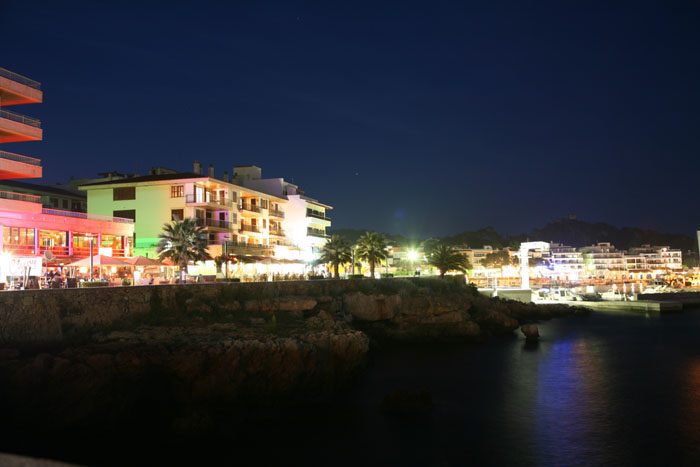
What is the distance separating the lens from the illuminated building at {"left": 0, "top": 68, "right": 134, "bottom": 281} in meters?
37.0

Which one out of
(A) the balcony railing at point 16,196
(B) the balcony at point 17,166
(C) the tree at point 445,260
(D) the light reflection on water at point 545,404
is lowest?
(D) the light reflection on water at point 545,404

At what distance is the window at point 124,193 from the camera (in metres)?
59.2

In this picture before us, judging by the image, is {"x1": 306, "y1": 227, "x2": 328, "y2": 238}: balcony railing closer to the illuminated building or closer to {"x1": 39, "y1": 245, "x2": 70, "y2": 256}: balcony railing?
the illuminated building

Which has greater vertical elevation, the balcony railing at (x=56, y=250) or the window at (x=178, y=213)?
the window at (x=178, y=213)

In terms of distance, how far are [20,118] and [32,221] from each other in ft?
32.9

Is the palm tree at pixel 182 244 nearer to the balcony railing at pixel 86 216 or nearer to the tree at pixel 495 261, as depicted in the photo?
the balcony railing at pixel 86 216

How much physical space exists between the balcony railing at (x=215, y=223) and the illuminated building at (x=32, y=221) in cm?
695

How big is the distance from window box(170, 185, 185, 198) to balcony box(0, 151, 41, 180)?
19652 mm

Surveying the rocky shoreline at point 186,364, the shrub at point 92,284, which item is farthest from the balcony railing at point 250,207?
the shrub at point 92,284

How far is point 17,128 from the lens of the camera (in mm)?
37031

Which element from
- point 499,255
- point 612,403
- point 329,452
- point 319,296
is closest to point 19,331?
point 329,452

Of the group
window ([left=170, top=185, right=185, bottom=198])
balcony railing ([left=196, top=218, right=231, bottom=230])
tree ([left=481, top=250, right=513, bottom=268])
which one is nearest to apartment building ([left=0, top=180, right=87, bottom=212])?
window ([left=170, top=185, right=185, bottom=198])

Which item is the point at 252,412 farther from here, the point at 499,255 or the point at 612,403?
the point at 499,255

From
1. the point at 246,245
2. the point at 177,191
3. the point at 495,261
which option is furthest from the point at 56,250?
the point at 495,261
